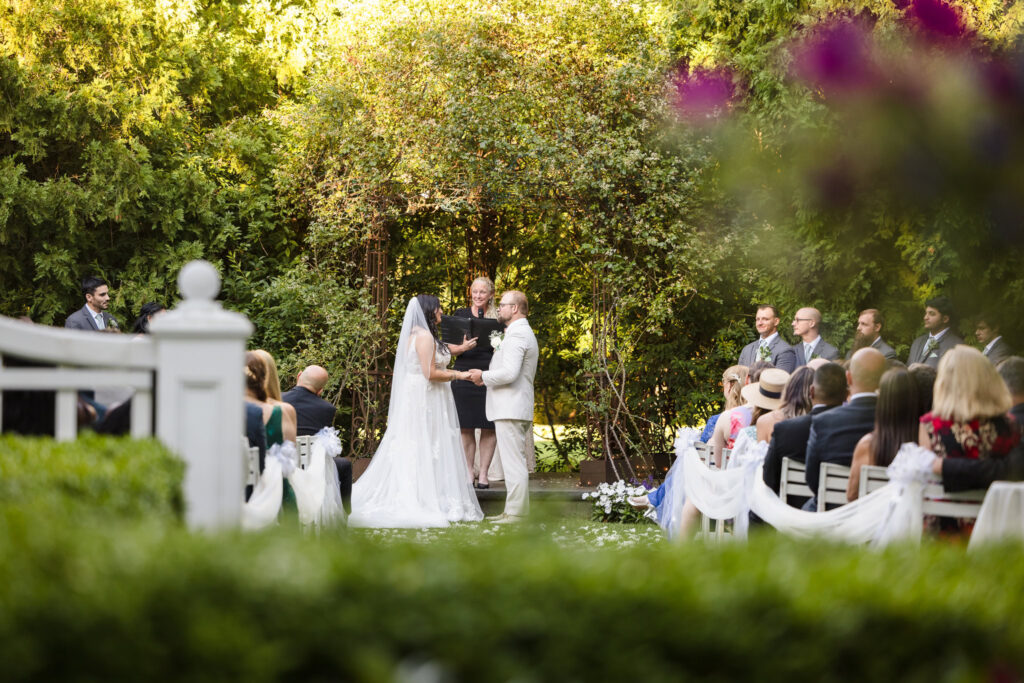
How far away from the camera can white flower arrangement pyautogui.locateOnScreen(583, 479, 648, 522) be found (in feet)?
30.2

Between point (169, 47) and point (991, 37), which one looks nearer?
point (991, 37)

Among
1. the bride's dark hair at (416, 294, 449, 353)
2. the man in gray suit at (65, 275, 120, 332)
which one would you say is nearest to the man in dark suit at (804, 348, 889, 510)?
the bride's dark hair at (416, 294, 449, 353)

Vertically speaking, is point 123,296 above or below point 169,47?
below

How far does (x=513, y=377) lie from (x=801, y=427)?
402 centimetres

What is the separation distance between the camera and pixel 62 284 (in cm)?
1086

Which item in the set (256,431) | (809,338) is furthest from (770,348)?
(256,431)

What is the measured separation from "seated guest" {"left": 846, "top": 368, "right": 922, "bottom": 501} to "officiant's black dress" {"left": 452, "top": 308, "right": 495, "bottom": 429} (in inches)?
222

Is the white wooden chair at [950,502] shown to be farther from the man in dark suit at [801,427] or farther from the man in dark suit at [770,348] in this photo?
the man in dark suit at [770,348]

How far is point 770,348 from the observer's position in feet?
29.0

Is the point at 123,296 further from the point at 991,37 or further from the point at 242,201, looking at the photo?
the point at 991,37

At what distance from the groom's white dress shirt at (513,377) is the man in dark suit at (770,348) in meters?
1.80

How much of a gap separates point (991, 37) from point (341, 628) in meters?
7.78

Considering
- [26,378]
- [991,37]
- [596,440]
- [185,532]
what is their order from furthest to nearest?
1. [596,440]
2. [991,37]
3. [26,378]
4. [185,532]

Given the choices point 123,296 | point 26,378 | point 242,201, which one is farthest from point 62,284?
point 26,378
